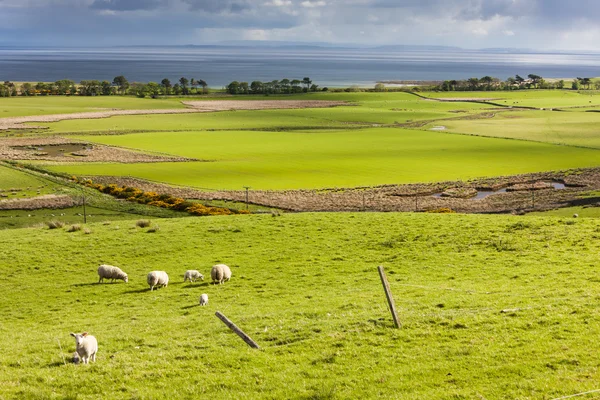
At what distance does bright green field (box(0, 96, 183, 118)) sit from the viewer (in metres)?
162

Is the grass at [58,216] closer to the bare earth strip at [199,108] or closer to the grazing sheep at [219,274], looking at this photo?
the grazing sheep at [219,274]

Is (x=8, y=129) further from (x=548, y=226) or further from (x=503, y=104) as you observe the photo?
(x=503, y=104)

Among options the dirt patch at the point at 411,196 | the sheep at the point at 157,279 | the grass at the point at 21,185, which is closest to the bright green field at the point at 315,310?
the sheep at the point at 157,279

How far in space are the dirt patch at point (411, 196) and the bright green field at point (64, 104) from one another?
10410cm

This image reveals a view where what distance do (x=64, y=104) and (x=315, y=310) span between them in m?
181

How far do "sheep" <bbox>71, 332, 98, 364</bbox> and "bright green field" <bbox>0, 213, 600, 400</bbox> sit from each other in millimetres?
383

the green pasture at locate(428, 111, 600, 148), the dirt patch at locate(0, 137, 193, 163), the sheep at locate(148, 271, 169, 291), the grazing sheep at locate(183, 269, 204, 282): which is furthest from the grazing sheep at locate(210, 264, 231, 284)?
the green pasture at locate(428, 111, 600, 148)

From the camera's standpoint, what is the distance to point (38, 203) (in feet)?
186

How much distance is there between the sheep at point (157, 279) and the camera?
86.6ft

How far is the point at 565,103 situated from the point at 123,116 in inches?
5292

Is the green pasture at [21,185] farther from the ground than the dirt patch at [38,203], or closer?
farther from the ground

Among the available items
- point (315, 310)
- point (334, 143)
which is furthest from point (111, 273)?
point (334, 143)

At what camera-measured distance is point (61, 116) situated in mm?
151750

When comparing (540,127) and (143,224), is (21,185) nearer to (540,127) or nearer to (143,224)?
(143,224)
